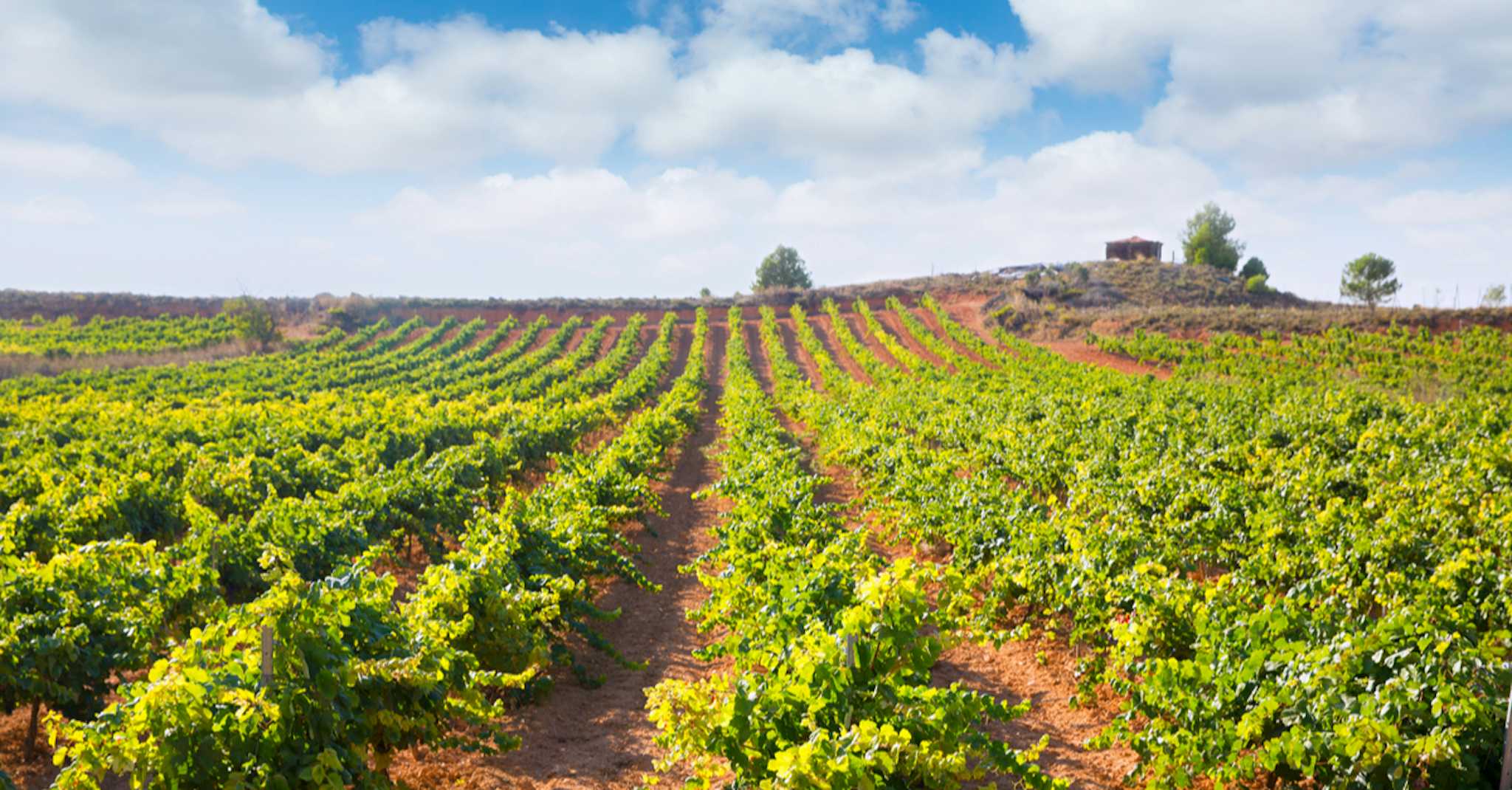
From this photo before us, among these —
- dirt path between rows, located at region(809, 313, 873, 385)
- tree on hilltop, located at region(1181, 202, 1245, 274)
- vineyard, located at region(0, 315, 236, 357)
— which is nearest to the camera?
dirt path between rows, located at region(809, 313, 873, 385)

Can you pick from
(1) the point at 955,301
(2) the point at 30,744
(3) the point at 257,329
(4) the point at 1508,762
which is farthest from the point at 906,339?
(4) the point at 1508,762

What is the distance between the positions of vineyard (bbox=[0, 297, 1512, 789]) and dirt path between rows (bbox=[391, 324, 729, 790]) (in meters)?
0.04

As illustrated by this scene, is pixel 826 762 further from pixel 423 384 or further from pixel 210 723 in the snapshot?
pixel 423 384

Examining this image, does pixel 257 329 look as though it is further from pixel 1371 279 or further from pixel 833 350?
pixel 1371 279

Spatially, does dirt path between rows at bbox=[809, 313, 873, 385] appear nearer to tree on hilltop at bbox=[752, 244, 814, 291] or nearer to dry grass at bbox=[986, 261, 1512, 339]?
dry grass at bbox=[986, 261, 1512, 339]

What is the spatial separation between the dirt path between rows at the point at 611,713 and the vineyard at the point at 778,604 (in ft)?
0.14

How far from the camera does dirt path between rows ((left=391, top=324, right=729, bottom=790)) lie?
6500 mm

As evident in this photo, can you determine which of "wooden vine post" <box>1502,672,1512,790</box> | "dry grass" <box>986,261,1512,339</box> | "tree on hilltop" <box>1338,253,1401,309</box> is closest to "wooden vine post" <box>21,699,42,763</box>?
"wooden vine post" <box>1502,672,1512,790</box>

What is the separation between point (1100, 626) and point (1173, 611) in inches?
37.9

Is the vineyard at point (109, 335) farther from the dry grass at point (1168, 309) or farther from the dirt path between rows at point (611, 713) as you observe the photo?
the dry grass at point (1168, 309)

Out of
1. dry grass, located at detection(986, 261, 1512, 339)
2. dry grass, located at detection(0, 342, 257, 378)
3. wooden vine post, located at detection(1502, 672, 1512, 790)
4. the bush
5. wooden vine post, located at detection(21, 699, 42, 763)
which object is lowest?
wooden vine post, located at detection(21, 699, 42, 763)

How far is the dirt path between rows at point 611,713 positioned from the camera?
256 inches

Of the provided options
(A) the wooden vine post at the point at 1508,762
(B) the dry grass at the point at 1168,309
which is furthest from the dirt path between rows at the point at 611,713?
(B) the dry grass at the point at 1168,309

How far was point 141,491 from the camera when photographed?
1173 cm
